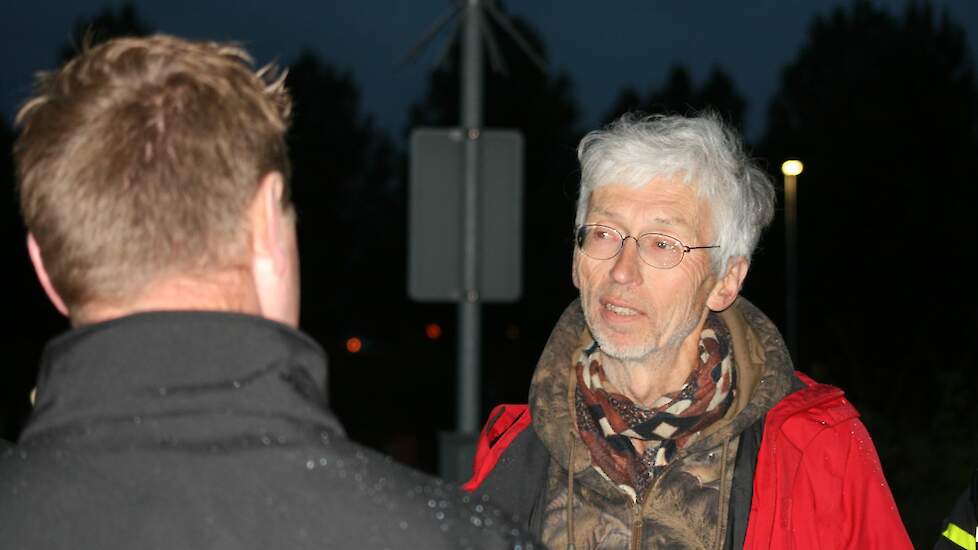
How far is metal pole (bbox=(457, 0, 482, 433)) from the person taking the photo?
700cm

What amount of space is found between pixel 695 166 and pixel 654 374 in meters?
0.66

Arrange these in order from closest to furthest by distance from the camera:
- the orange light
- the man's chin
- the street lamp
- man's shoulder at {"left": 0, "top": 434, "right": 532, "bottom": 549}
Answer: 1. man's shoulder at {"left": 0, "top": 434, "right": 532, "bottom": 549}
2. the man's chin
3. the street lamp
4. the orange light

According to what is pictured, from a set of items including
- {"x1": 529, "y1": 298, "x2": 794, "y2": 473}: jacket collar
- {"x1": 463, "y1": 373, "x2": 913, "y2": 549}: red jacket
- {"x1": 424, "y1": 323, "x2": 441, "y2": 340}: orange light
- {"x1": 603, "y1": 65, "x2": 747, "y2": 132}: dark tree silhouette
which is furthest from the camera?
{"x1": 424, "y1": 323, "x2": 441, "y2": 340}: orange light

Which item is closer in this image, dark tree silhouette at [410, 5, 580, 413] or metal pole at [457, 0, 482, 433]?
metal pole at [457, 0, 482, 433]

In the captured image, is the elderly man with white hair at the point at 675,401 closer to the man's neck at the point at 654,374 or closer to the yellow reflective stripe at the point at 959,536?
the man's neck at the point at 654,374

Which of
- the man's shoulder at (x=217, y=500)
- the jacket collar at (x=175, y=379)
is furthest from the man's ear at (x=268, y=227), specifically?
the man's shoulder at (x=217, y=500)

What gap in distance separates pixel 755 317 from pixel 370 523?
2.49 metres

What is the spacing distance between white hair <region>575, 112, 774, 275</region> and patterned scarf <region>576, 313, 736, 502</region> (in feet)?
1.14

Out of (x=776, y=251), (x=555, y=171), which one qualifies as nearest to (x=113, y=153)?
(x=776, y=251)

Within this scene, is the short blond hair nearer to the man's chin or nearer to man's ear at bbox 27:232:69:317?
man's ear at bbox 27:232:69:317

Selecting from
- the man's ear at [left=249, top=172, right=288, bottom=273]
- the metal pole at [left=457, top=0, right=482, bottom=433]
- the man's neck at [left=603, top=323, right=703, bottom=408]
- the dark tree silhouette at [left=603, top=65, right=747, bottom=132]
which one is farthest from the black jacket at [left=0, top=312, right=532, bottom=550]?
the dark tree silhouette at [left=603, top=65, right=747, bottom=132]

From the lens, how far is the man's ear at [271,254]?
5.24ft

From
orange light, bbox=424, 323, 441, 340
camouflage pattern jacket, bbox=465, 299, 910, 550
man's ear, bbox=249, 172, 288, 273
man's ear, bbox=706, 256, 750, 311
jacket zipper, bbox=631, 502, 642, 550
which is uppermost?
man's ear, bbox=249, 172, 288, 273

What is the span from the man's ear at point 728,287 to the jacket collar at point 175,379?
2.37 m
